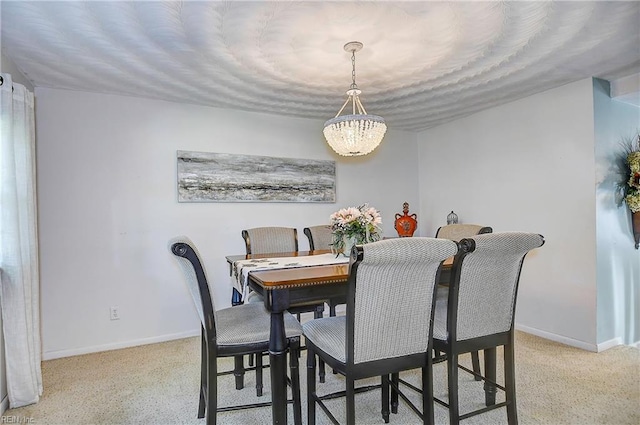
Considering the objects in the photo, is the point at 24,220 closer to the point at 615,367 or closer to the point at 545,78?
the point at 545,78

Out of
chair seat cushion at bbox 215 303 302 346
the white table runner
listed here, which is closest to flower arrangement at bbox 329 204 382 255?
the white table runner

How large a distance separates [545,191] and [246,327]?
296cm

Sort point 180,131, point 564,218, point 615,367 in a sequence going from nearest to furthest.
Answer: point 615,367 < point 564,218 < point 180,131

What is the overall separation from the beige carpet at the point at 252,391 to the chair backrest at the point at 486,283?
644mm

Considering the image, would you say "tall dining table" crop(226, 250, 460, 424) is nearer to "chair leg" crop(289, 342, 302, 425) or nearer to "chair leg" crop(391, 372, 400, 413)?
"chair leg" crop(289, 342, 302, 425)

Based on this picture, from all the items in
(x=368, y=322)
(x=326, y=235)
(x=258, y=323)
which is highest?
(x=326, y=235)

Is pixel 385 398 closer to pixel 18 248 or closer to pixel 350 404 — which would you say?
pixel 350 404

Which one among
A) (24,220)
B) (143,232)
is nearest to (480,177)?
(143,232)

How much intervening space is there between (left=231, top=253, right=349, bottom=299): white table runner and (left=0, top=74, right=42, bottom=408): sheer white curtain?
124cm

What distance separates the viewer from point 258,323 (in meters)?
1.90

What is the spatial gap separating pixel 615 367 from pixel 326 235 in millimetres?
2396

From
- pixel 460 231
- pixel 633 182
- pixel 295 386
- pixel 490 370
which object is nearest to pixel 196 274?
pixel 295 386

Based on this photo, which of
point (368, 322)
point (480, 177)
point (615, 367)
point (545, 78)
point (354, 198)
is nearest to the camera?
point (368, 322)

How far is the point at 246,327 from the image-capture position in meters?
1.85
